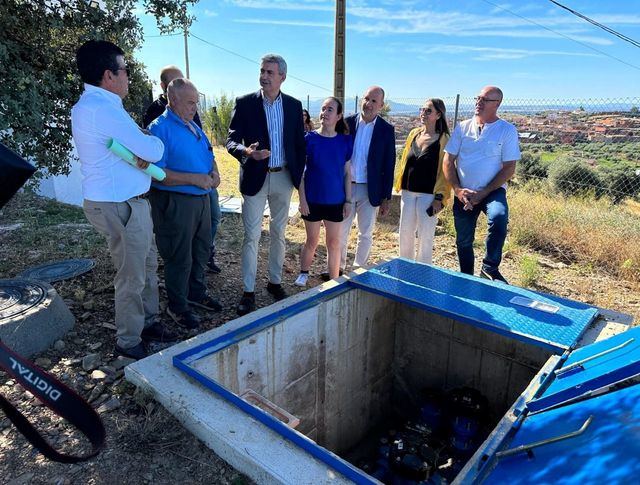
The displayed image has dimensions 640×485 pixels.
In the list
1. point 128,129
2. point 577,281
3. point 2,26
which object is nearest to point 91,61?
point 128,129

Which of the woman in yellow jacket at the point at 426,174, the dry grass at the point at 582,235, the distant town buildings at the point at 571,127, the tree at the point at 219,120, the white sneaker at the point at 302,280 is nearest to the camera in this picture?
the woman in yellow jacket at the point at 426,174

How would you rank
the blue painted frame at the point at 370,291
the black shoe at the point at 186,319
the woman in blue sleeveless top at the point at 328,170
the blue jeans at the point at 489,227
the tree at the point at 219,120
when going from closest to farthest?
1. the blue painted frame at the point at 370,291
2. the black shoe at the point at 186,319
3. the blue jeans at the point at 489,227
4. the woman in blue sleeveless top at the point at 328,170
5. the tree at the point at 219,120

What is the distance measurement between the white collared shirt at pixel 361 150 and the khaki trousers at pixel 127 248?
2197 millimetres

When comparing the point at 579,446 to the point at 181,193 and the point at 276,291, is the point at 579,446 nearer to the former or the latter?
the point at 181,193

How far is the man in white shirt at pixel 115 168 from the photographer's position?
2.55 meters

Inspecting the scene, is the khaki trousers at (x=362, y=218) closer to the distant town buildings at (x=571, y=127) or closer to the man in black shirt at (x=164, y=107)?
the man in black shirt at (x=164, y=107)

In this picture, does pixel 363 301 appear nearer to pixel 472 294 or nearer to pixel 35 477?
pixel 472 294

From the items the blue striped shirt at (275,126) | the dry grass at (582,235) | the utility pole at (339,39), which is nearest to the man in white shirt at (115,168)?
the blue striped shirt at (275,126)

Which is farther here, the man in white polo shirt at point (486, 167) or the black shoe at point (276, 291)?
the black shoe at point (276, 291)

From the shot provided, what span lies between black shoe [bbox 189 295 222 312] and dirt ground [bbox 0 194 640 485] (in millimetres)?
67

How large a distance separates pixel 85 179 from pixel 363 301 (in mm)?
2228

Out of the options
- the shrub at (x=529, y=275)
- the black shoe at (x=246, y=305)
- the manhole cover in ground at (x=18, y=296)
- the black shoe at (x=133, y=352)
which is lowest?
the shrub at (x=529, y=275)

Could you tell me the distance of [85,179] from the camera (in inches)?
104

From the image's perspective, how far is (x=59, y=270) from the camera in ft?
14.0
